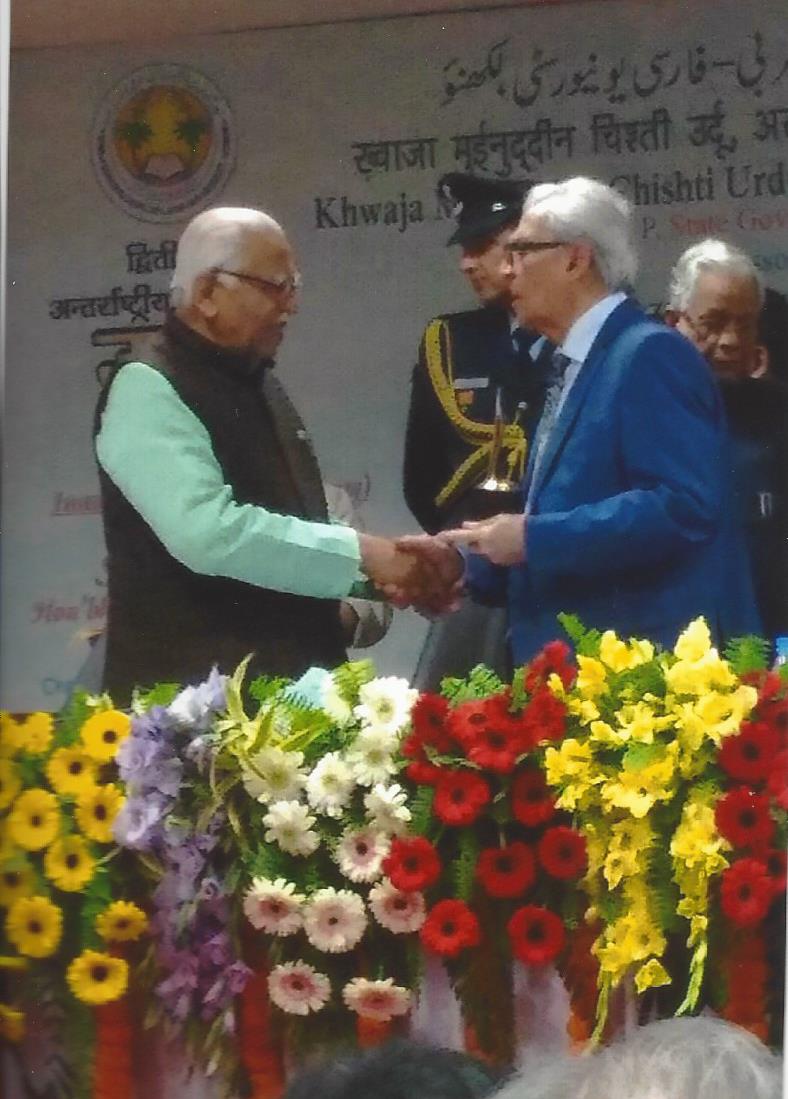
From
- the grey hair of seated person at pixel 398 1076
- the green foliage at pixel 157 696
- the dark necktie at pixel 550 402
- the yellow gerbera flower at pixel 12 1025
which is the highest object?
the dark necktie at pixel 550 402

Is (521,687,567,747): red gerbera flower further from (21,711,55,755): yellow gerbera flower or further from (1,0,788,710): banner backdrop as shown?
(21,711,55,755): yellow gerbera flower

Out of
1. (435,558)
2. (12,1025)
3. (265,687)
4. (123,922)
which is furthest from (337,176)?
(12,1025)

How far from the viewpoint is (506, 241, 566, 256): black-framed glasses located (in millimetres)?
1311

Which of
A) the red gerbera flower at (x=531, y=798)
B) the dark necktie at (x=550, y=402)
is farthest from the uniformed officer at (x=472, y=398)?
the red gerbera flower at (x=531, y=798)

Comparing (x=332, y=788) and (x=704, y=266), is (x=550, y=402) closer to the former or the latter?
(x=704, y=266)

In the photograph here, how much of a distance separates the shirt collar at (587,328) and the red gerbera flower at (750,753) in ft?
1.11

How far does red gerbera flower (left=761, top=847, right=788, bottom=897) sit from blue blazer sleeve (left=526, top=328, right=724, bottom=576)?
249 millimetres

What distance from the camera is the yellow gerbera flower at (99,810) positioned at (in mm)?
1295

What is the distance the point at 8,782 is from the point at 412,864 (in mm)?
357

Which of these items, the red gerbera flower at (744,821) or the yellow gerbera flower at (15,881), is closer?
the red gerbera flower at (744,821)

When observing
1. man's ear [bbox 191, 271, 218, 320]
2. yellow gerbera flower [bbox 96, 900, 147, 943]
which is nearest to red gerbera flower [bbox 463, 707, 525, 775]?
yellow gerbera flower [bbox 96, 900, 147, 943]

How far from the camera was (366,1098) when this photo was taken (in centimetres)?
119

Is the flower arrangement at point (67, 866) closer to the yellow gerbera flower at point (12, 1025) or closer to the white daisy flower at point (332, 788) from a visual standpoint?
the yellow gerbera flower at point (12, 1025)

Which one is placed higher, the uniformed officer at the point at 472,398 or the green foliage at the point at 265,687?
the uniformed officer at the point at 472,398
